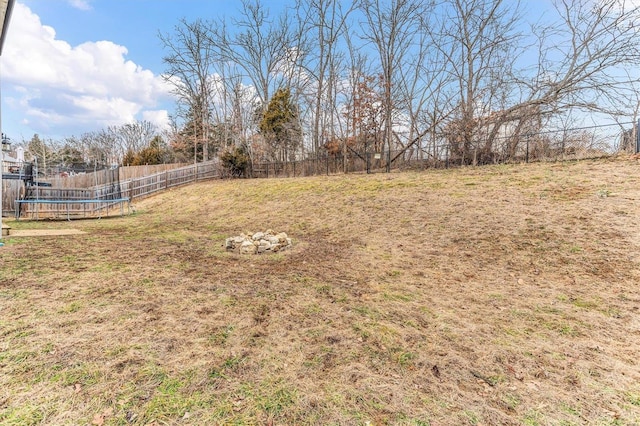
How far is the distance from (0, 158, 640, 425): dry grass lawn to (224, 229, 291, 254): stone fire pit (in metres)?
0.31

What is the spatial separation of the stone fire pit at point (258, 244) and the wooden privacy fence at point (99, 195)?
6736 millimetres

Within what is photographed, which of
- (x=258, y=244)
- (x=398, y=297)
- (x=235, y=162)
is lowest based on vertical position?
(x=398, y=297)

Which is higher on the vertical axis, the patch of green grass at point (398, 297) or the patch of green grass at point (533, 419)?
the patch of green grass at point (398, 297)

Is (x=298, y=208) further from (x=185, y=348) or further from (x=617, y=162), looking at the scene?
(x=617, y=162)

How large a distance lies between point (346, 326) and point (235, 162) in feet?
57.0

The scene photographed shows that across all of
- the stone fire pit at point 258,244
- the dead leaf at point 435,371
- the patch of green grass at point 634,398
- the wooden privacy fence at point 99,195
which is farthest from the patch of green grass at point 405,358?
the wooden privacy fence at point 99,195

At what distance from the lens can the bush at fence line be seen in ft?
59.9

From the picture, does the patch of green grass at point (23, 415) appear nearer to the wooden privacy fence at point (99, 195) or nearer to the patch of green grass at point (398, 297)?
the patch of green grass at point (398, 297)

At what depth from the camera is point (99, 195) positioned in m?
13.1

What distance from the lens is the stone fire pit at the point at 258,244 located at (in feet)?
16.6

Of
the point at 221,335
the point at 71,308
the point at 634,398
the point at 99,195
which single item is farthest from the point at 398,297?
the point at 99,195

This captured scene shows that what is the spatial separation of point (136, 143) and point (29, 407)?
50.5 meters

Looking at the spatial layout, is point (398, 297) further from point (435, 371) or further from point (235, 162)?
point (235, 162)

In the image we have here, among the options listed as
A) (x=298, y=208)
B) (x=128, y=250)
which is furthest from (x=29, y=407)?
(x=298, y=208)
